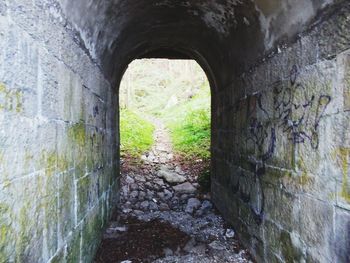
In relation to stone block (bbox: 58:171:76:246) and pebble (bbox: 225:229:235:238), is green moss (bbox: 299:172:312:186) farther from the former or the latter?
pebble (bbox: 225:229:235:238)

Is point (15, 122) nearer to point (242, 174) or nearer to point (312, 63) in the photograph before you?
point (312, 63)

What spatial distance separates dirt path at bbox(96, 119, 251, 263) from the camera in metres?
4.95

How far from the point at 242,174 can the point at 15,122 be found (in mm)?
3854

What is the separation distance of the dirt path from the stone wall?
60cm

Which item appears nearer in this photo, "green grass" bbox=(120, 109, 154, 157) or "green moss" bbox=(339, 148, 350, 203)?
"green moss" bbox=(339, 148, 350, 203)

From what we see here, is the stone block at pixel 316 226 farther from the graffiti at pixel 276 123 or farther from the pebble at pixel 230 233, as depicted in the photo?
the pebble at pixel 230 233

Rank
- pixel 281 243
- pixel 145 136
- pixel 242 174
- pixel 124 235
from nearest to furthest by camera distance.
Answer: pixel 281 243 → pixel 242 174 → pixel 124 235 → pixel 145 136

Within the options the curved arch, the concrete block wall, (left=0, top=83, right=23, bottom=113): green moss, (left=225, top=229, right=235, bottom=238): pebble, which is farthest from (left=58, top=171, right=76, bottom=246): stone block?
the curved arch

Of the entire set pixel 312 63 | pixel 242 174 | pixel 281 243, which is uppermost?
pixel 312 63

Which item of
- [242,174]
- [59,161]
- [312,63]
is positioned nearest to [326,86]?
[312,63]

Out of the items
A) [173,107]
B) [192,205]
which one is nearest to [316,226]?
[192,205]

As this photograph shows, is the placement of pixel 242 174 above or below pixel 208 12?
→ below

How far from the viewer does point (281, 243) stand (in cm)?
359

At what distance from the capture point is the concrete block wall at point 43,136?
72.1 inches
